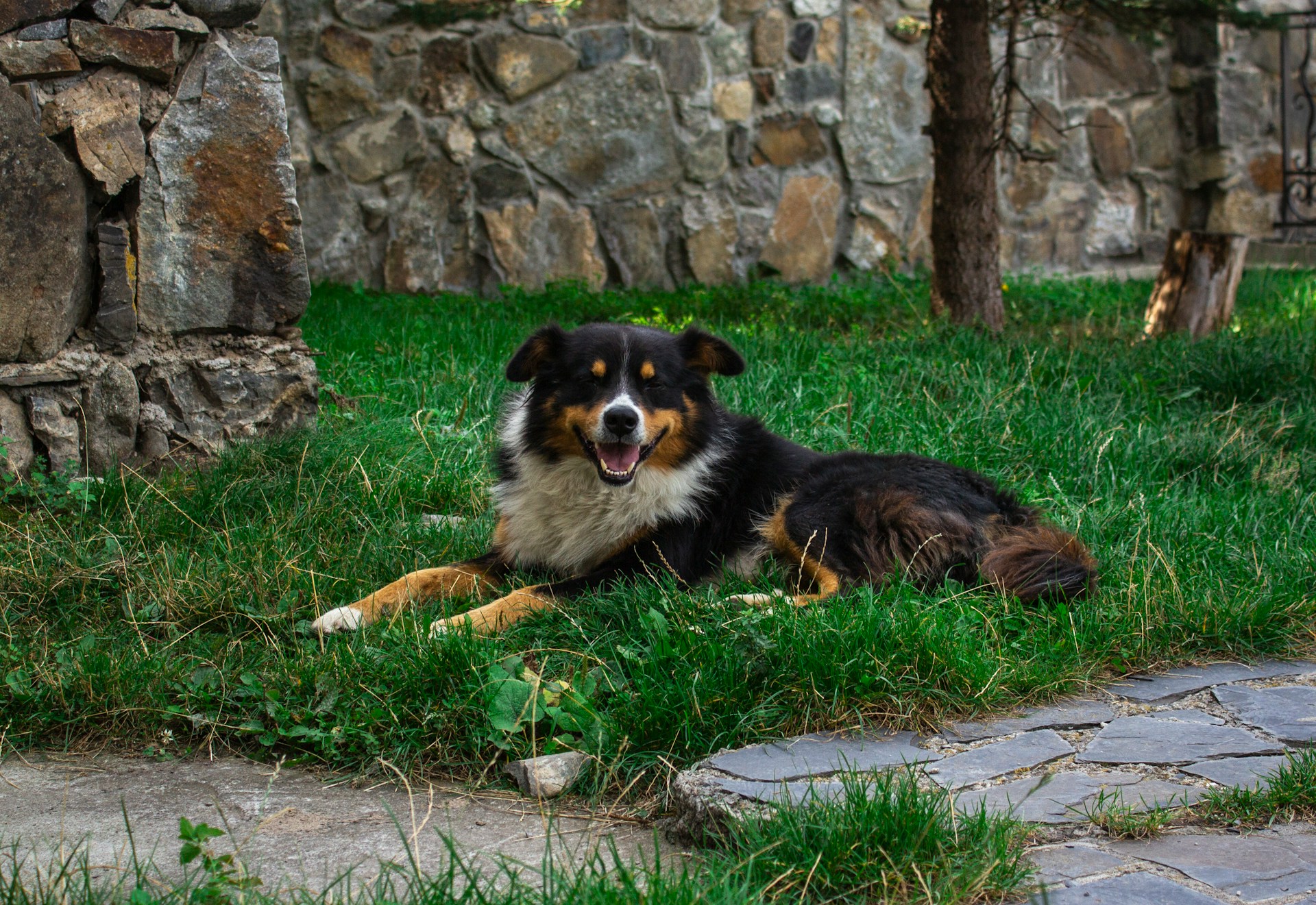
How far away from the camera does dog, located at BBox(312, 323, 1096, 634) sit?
3814mm

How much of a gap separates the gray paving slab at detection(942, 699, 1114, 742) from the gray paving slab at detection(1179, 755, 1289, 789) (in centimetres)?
30

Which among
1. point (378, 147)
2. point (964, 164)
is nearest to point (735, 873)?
point (964, 164)

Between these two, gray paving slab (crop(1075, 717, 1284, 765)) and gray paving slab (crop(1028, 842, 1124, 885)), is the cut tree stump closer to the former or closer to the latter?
gray paving slab (crop(1075, 717, 1284, 765))

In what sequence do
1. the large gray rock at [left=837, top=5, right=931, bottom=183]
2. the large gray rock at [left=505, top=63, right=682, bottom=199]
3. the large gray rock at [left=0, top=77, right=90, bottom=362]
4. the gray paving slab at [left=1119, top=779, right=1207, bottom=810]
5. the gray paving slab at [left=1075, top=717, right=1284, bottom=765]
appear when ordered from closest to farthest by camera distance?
1. the gray paving slab at [left=1119, top=779, right=1207, bottom=810]
2. the gray paving slab at [left=1075, top=717, right=1284, bottom=765]
3. the large gray rock at [left=0, top=77, right=90, bottom=362]
4. the large gray rock at [left=505, top=63, right=682, bottom=199]
5. the large gray rock at [left=837, top=5, right=931, bottom=183]

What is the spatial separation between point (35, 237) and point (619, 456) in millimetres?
2372

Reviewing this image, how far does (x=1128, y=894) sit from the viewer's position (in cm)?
224

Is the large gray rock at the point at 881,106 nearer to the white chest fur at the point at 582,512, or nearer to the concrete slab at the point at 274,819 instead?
the white chest fur at the point at 582,512

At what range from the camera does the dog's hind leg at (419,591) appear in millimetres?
3496

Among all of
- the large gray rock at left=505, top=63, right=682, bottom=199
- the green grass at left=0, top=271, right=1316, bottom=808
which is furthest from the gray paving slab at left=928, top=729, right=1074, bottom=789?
the large gray rock at left=505, top=63, right=682, bottom=199

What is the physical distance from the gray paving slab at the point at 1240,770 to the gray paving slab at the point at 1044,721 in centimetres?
30

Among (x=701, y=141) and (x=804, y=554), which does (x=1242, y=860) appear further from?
(x=701, y=141)

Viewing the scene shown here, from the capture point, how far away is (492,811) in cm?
273

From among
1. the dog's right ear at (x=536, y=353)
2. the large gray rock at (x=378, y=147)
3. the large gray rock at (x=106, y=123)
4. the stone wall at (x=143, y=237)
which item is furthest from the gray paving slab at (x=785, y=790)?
the large gray rock at (x=378, y=147)

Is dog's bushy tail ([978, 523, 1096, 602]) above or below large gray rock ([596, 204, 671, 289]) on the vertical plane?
below
